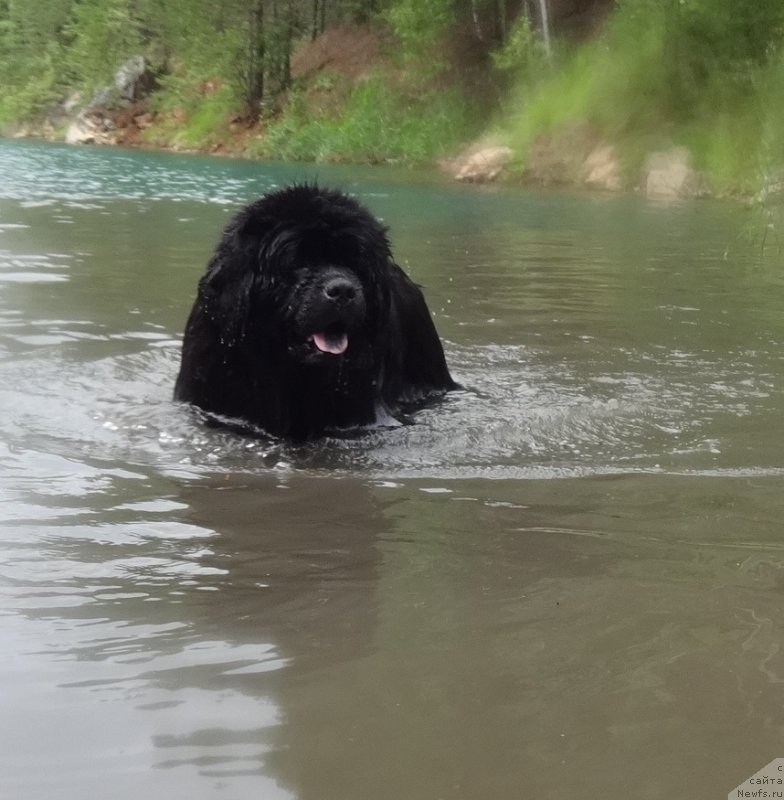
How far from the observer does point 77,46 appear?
45906 mm

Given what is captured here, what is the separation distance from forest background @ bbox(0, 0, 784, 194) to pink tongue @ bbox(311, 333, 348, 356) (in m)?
5.11

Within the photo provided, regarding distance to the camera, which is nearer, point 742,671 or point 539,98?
point 742,671

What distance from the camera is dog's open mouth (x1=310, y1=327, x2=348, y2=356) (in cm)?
455

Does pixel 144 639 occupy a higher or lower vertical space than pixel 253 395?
lower

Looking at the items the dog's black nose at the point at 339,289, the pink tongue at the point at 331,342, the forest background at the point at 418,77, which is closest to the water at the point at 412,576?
the pink tongue at the point at 331,342

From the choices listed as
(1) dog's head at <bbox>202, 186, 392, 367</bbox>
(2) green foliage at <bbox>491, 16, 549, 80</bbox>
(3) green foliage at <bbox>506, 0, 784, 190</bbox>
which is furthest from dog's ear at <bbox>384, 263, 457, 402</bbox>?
(2) green foliage at <bbox>491, 16, 549, 80</bbox>

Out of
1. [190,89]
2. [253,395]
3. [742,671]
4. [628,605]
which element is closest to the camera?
[742,671]

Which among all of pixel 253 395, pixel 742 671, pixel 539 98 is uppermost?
pixel 539 98

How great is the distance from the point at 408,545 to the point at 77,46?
47.4 m

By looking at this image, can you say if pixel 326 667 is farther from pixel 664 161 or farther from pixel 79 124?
pixel 79 124

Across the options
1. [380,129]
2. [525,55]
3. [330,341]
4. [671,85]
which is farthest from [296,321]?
[380,129]

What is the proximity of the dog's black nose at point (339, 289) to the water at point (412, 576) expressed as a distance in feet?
2.29

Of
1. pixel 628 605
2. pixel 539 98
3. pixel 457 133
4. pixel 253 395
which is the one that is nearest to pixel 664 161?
pixel 539 98

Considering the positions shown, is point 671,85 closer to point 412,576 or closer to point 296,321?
point 296,321
